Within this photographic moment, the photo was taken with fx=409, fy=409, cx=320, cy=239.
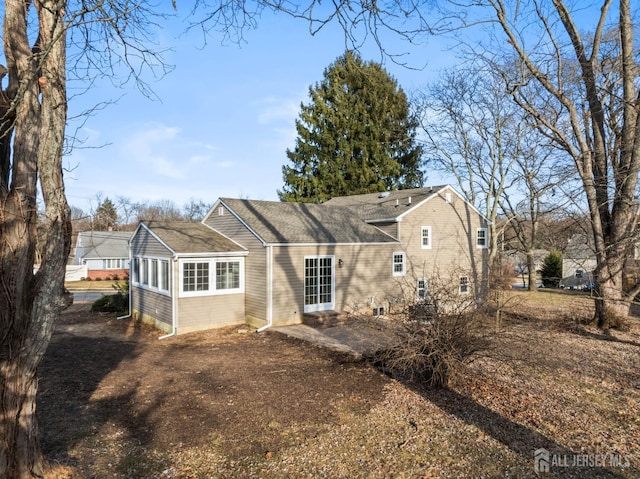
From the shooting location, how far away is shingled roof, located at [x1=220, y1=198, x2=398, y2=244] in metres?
14.7

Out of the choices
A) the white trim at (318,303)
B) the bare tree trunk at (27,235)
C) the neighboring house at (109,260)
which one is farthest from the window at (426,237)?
the neighboring house at (109,260)

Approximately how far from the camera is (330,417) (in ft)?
19.8

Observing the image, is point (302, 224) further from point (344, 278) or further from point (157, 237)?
point (157, 237)

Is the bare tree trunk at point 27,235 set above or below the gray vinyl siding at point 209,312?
above

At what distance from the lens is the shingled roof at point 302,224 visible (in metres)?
14.7

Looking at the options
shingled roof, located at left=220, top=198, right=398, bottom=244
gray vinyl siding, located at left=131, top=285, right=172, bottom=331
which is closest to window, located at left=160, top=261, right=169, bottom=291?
gray vinyl siding, located at left=131, top=285, right=172, bottom=331

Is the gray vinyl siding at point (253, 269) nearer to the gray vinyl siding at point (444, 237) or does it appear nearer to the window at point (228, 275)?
the window at point (228, 275)

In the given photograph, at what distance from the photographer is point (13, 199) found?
3.59 meters

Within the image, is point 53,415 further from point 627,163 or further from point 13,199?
point 627,163

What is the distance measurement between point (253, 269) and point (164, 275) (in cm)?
300

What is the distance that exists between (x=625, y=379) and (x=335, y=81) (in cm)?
3070

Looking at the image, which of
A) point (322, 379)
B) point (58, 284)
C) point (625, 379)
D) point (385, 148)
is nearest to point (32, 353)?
point (58, 284)

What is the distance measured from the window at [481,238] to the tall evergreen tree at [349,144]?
1126 centimetres

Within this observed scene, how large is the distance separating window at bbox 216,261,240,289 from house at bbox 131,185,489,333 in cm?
4
